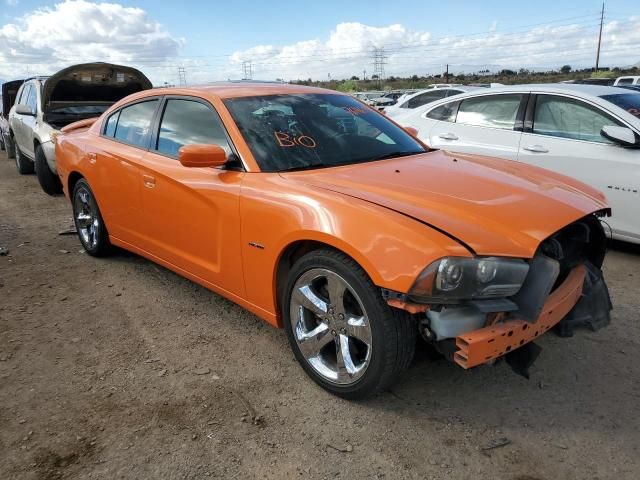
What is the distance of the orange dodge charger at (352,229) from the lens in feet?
7.52

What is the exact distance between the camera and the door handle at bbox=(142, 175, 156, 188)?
3666mm

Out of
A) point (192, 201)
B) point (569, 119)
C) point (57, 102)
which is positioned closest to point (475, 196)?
point (192, 201)

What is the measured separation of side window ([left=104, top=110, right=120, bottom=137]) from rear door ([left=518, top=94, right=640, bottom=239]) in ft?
12.3

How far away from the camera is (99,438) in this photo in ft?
8.06

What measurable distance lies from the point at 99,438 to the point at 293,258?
4.18 ft

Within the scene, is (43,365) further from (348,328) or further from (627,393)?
(627,393)

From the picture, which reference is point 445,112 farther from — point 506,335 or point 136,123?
point 506,335

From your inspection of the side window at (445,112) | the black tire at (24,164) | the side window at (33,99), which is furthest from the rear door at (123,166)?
the black tire at (24,164)

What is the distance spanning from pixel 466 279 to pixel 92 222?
370 centimetres

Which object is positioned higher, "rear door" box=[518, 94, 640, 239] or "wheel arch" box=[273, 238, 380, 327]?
"rear door" box=[518, 94, 640, 239]

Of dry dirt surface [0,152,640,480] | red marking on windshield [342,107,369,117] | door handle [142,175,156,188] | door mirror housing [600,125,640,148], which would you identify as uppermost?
red marking on windshield [342,107,369,117]

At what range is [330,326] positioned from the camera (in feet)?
8.82

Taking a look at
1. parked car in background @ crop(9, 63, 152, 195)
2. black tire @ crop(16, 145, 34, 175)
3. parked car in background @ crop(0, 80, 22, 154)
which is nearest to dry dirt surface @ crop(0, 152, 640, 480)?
parked car in background @ crop(9, 63, 152, 195)

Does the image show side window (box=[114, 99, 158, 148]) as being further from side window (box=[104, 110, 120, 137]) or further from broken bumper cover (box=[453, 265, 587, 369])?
broken bumper cover (box=[453, 265, 587, 369])
